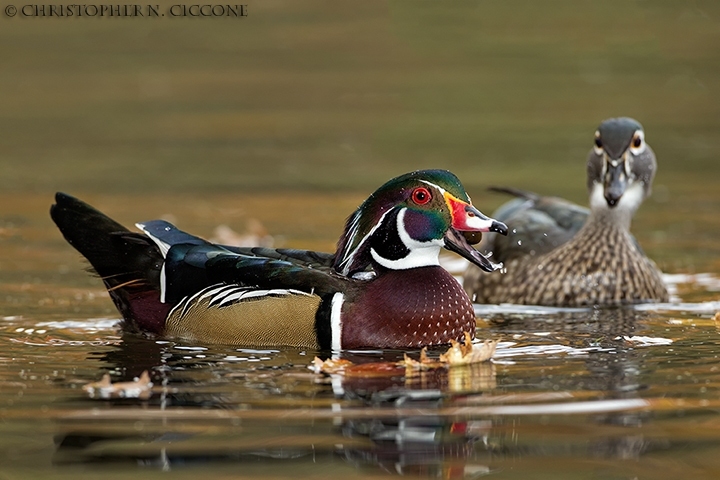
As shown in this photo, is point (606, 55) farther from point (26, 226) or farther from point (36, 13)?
point (26, 226)

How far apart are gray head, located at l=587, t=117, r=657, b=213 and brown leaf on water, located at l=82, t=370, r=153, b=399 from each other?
4050 millimetres

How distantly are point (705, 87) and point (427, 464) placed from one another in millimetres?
12628

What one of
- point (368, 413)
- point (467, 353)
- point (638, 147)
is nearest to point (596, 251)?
point (638, 147)

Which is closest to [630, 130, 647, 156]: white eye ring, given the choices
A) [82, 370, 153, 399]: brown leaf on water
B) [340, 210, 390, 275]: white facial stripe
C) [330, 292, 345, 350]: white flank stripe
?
[340, 210, 390, 275]: white facial stripe

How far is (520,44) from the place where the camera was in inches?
758

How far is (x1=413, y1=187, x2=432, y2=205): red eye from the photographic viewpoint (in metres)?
7.30

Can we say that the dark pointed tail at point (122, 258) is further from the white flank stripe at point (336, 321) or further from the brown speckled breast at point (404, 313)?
the brown speckled breast at point (404, 313)

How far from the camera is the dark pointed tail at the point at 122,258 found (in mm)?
7738

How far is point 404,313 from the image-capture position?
7.17 meters

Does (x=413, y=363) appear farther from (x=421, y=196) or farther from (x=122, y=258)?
(x=122, y=258)

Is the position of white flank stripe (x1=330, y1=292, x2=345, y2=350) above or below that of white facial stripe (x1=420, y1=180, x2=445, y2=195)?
below

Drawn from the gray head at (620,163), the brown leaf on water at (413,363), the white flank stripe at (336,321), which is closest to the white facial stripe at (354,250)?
the white flank stripe at (336,321)

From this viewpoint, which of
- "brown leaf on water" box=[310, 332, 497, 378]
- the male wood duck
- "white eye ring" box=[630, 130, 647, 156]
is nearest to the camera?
"brown leaf on water" box=[310, 332, 497, 378]

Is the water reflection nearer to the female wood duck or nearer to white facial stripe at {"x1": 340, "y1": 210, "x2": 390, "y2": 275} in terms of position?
the female wood duck
